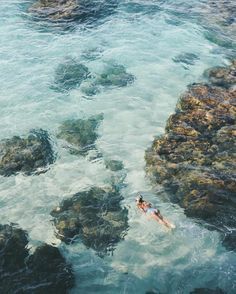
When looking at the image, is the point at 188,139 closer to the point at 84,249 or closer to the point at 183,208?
the point at 183,208

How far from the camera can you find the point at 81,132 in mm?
17078

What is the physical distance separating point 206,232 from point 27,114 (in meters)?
10.4

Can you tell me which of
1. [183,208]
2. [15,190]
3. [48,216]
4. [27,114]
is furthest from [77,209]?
[27,114]

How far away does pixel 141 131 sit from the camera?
56.7 feet

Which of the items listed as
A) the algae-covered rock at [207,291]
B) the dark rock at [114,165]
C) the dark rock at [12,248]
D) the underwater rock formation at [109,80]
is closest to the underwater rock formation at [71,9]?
the underwater rock formation at [109,80]

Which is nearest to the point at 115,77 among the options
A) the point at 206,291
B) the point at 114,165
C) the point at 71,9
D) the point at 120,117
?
the point at 120,117

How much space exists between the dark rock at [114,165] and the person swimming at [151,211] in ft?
7.07

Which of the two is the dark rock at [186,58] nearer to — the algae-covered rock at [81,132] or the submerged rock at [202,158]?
the submerged rock at [202,158]

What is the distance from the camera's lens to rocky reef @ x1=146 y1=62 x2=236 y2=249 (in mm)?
13062

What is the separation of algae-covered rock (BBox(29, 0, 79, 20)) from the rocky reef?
1269cm

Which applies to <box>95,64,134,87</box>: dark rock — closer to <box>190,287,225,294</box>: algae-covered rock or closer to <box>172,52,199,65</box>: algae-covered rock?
<box>172,52,199,65</box>: algae-covered rock

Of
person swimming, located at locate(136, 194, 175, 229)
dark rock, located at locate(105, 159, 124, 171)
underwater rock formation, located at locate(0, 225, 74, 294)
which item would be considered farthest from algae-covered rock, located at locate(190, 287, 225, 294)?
dark rock, located at locate(105, 159, 124, 171)

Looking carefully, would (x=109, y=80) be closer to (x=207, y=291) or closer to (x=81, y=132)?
(x=81, y=132)

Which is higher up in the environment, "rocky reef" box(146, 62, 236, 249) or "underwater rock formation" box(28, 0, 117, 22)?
"underwater rock formation" box(28, 0, 117, 22)
